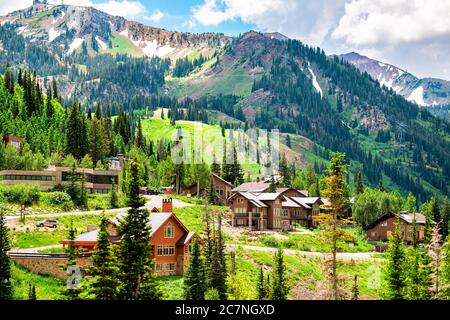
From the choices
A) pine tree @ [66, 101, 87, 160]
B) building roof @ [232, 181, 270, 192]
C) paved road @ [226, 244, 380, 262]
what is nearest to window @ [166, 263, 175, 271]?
paved road @ [226, 244, 380, 262]

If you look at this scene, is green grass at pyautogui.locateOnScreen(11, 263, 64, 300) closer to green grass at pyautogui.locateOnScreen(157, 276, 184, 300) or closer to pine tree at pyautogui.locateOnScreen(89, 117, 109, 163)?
green grass at pyautogui.locateOnScreen(157, 276, 184, 300)

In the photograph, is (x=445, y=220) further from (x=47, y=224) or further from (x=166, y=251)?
(x=47, y=224)

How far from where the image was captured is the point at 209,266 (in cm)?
5869

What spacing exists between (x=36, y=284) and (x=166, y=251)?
17.2 meters

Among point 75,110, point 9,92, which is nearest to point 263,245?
point 75,110

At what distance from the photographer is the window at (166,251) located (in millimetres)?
71938

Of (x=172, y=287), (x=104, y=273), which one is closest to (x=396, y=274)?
(x=172, y=287)

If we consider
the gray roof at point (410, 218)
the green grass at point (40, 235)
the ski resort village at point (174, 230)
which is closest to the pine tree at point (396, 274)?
the ski resort village at point (174, 230)

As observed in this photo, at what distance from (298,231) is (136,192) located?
74.5 metres

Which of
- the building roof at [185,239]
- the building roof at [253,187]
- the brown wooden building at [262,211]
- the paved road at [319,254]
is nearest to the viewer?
the building roof at [185,239]

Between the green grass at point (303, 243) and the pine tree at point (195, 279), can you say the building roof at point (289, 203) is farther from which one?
the pine tree at point (195, 279)

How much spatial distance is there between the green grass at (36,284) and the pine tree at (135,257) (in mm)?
12631

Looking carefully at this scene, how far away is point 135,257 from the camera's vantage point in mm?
46812
